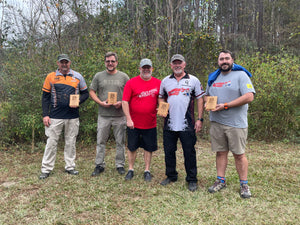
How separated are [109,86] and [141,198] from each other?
71.2 inches

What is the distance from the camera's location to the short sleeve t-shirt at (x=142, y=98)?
372 cm

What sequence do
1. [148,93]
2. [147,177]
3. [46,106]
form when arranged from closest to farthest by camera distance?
[148,93]
[147,177]
[46,106]

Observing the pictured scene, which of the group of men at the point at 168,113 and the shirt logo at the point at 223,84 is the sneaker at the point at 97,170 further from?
the shirt logo at the point at 223,84

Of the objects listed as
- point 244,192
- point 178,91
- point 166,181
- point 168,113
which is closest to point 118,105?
point 168,113

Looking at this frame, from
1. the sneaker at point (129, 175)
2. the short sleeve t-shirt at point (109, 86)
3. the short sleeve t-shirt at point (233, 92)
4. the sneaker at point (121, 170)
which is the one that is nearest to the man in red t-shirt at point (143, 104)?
the short sleeve t-shirt at point (109, 86)

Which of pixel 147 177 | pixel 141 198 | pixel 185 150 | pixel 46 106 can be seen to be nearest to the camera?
pixel 141 198

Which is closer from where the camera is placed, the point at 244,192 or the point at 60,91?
the point at 244,192

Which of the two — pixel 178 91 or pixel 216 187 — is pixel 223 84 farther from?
pixel 216 187

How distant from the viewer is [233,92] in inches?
126

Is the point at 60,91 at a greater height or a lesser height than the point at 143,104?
greater

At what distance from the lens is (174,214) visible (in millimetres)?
2904

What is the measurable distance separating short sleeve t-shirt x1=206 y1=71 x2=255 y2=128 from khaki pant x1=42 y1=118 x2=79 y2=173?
2361 millimetres

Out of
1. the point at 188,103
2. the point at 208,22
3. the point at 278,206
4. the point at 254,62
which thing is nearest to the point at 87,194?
the point at 188,103

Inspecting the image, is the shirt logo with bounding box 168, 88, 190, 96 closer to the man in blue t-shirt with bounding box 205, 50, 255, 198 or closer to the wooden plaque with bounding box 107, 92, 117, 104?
the man in blue t-shirt with bounding box 205, 50, 255, 198
